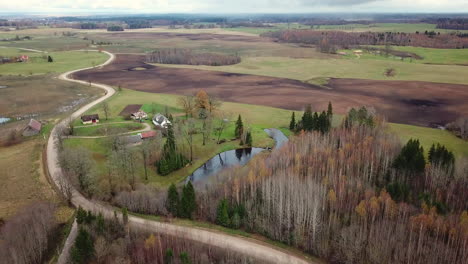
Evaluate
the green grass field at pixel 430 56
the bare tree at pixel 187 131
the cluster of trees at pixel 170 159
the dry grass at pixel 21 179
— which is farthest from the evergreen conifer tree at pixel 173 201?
the green grass field at pixel 430 56

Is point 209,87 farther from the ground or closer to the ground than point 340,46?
closer to the ground

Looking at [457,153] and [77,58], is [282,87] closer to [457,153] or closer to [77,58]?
[457,153]

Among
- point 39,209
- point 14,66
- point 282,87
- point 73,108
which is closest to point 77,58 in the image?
point 14,66

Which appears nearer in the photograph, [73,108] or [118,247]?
[118,247]

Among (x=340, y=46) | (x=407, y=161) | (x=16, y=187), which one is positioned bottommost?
(x=16, y=187)

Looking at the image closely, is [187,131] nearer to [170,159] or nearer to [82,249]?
[170,159]

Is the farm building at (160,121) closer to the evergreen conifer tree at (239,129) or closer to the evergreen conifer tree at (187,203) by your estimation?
the evergreen conifer tree at (239,129)
